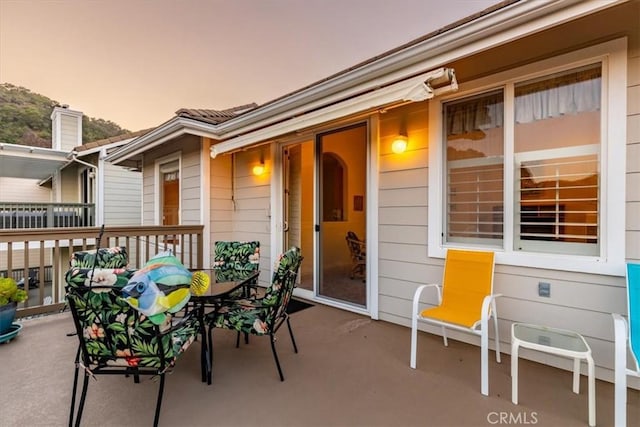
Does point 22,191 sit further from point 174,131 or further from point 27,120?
point 174,131

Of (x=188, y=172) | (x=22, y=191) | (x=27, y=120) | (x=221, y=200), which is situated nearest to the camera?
(x=221, y=200)

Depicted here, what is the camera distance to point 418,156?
10.3ft

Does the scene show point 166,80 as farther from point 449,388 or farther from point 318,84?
point 449,388

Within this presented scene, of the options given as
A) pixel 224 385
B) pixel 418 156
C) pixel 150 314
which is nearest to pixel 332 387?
pixel 224 385

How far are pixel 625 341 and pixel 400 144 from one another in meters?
2.36

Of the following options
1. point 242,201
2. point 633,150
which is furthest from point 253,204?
point 633,150

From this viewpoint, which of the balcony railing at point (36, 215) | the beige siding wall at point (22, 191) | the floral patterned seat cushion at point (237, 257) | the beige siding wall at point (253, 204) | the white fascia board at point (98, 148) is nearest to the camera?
the floral patterned seat cushion at point (237, 257)

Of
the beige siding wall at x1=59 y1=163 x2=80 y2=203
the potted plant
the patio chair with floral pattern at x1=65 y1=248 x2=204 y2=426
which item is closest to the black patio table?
the patio chair with floral pattern at x1=65 y1=248 x2=204 y2=426

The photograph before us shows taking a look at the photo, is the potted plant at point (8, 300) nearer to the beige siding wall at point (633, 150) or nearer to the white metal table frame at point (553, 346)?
the white metal table frame at point (553, 346)

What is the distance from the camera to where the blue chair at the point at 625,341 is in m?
1.48

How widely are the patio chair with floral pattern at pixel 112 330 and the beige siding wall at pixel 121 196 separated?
8558 millimetres

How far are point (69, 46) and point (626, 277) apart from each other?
1069 cm

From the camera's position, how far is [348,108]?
9.05ft

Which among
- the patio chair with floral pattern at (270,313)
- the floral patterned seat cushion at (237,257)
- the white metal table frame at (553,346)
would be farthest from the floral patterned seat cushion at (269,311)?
the white metal table frame at (553,346)
